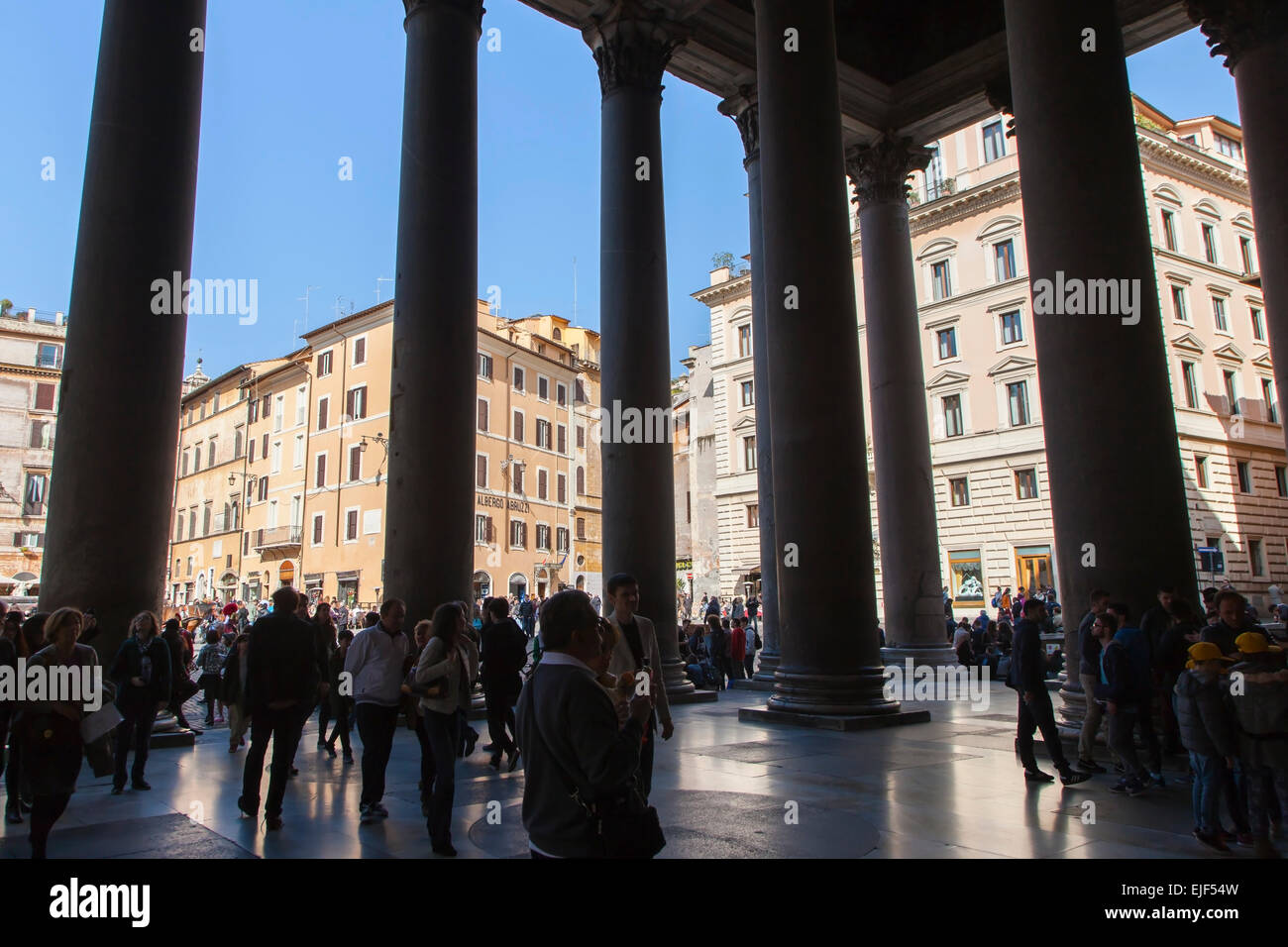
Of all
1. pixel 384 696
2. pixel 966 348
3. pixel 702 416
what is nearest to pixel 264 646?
pixel 384 696

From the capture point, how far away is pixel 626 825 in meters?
2.77

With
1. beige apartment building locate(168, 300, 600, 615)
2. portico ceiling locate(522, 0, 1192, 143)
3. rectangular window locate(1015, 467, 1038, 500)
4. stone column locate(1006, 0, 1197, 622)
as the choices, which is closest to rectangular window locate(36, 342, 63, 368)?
beige apartment building locate(168, 300, 600, 615)

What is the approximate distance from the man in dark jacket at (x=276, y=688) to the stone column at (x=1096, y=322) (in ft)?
21.1

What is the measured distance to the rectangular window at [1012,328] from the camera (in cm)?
3403

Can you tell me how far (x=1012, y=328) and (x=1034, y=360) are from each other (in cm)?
279

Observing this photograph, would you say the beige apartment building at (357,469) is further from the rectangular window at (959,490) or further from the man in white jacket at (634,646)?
the man in white jacket at (634,646)

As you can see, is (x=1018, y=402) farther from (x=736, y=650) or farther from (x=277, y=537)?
(x=277, y=537)

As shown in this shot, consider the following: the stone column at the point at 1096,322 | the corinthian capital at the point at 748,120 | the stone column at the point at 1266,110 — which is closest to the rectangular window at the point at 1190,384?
the stone column at the point at 1266,110

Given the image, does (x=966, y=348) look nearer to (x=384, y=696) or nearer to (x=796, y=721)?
(x=796, y=721)

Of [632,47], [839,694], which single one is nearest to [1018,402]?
[632,47]

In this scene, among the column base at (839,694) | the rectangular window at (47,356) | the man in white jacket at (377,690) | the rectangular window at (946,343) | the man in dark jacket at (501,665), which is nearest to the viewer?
the man in white jacket at (377,690)

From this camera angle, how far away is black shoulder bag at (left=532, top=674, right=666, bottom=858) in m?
2.75
